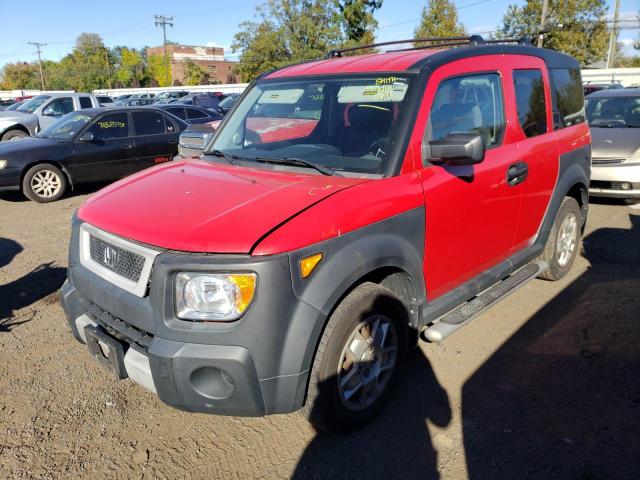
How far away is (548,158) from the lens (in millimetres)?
4094

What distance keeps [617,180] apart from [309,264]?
6.65 m

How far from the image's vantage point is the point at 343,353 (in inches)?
104

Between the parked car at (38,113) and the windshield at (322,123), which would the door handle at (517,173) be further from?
the parked car at (38,113)

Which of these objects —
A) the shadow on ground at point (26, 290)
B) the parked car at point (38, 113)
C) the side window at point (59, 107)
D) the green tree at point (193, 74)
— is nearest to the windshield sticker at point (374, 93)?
the shadow on ground at point (26, 290)

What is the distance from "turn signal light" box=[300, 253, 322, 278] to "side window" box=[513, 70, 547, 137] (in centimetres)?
230

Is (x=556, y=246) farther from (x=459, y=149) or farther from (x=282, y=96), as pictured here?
(x=282, y=96)

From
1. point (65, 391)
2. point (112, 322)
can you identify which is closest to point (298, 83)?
point (112, 322)

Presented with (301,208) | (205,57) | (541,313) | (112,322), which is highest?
(205,57)

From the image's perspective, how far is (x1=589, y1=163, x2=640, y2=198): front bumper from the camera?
7258mm

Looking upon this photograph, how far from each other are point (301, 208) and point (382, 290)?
2.21 feet

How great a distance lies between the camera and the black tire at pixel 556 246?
15.1 feet

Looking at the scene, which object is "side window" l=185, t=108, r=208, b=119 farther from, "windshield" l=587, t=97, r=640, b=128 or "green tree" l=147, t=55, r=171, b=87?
"green tree" l=147, t=55, r=171, b=87

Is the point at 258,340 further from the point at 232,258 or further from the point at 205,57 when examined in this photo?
the point at 205,57

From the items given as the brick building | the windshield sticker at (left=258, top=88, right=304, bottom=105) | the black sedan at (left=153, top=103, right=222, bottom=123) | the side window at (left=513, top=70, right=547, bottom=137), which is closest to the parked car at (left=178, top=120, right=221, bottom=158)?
the windshield sticker at (left=258, top=88, right=304, bottom=105)
